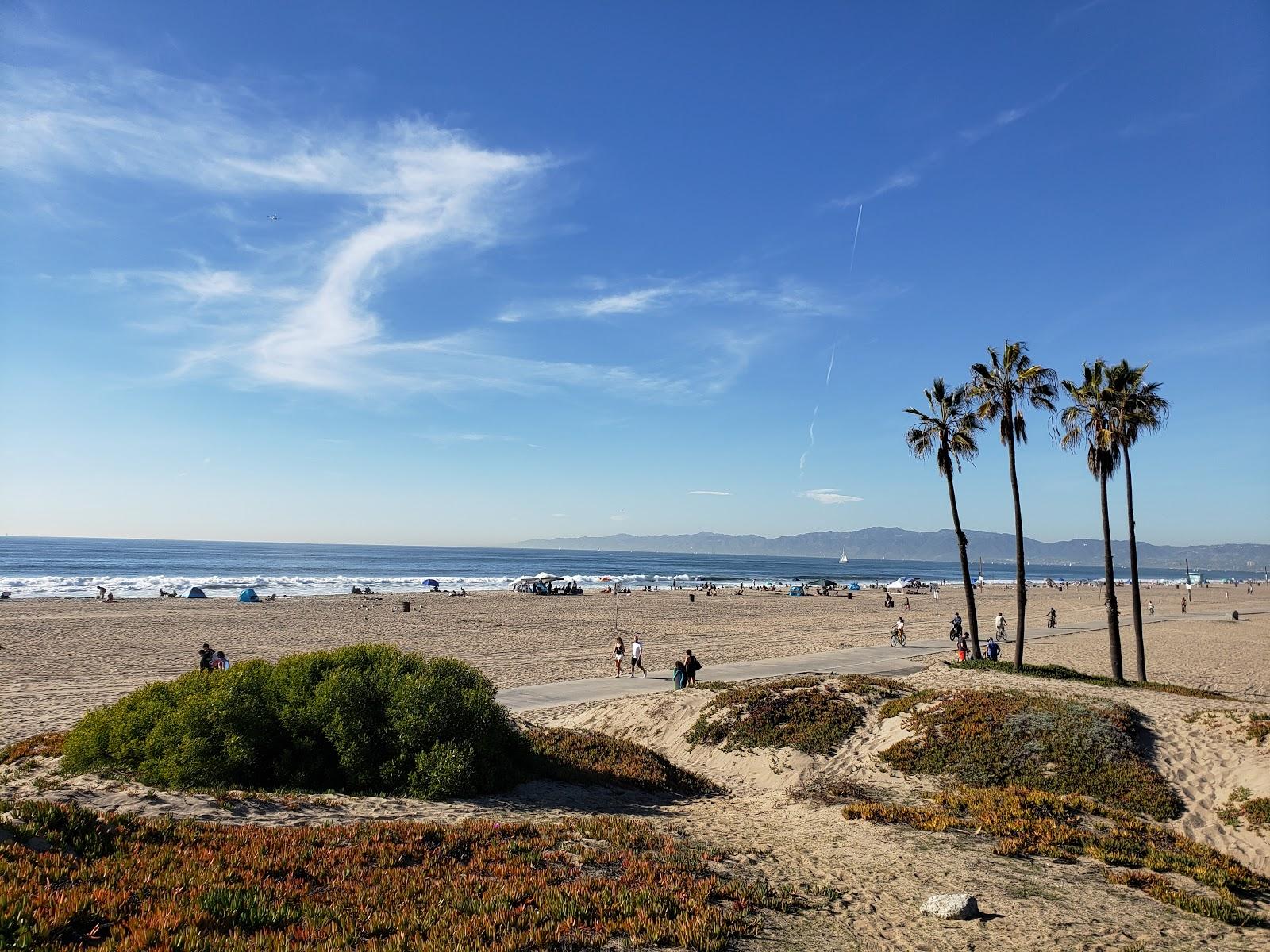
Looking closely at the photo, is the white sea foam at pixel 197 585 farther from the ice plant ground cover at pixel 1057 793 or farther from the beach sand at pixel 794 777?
the ice plant ground cover at pixel 1057 793

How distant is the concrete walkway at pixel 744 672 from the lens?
21.1m

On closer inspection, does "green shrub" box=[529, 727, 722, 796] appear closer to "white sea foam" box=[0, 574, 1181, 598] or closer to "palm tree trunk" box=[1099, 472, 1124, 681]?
"palm tree trunk" box=[1099, 472, 1124, 681]

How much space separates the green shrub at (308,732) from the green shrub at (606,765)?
42.4 inches

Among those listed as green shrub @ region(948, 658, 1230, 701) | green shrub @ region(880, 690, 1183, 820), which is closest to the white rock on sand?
Result: green shrub @ region(880, 690, 1183, 820)

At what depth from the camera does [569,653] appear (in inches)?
1286

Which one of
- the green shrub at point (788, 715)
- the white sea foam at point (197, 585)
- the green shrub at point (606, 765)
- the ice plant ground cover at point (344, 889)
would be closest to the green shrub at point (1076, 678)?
the green shrub at point (788, 715)

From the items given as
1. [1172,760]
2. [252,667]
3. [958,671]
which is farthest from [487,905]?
[958,671]

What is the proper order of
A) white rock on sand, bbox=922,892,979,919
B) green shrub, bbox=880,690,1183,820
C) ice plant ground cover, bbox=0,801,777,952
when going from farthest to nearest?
green shrub, bbox=880,690,1183,820
white rock on sand, bbox=922,892,979,919
ice plant ground cover, bbox=0,801,777,952

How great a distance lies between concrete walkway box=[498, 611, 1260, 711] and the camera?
21078 millimetres

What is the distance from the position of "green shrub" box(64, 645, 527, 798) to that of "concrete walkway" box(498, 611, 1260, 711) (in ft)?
25.5

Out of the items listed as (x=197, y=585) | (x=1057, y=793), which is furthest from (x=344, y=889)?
(x=197, y=585)

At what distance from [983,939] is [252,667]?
37.4ft

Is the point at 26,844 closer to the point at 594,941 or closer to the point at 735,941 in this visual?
the point at 594,941

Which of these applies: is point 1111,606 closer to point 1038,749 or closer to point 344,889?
point 1038,749
